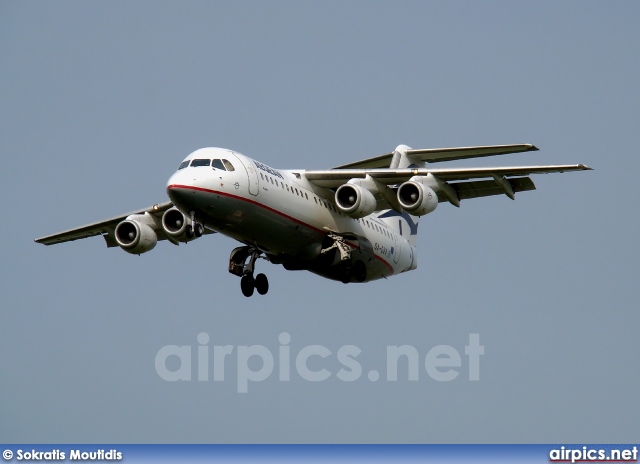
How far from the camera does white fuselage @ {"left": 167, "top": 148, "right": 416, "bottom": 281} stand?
2491 cm

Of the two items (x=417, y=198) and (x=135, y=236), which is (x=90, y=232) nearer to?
(x=135, y=236)

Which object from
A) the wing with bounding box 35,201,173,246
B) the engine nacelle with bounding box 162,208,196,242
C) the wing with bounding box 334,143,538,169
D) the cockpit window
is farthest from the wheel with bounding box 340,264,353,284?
the wing with bounding box 35,201,173,246

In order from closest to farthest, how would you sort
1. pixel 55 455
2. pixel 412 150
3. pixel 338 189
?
1. pixel 55 455
2. pixel 338 189
3. pixel 412 150

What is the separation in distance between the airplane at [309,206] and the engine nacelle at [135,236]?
2cm

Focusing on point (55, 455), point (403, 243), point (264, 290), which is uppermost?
point (403, 243)

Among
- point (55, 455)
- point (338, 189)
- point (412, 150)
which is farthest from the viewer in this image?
point (412, 150)

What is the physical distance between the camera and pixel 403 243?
97.9 ft

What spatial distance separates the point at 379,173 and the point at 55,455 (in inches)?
294

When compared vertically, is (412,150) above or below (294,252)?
above

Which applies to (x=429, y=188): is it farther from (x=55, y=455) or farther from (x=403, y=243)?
(x=55, y=455)

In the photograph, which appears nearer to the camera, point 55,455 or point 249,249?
point 55,455

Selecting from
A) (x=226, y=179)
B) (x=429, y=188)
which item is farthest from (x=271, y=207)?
(x=429, y=188)

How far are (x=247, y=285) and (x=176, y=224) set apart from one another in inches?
67.5

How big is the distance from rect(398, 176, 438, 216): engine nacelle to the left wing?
38cm
